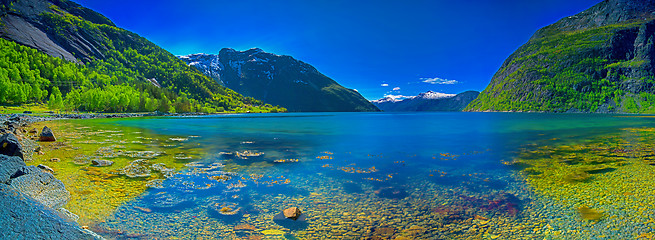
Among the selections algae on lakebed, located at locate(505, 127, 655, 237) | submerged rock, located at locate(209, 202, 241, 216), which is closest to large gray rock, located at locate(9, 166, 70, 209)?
submerged rock, located at locate(209, 202, 241, 216)

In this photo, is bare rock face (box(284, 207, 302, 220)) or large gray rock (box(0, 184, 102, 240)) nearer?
large gray rock (box(0, 184, 102, 240))

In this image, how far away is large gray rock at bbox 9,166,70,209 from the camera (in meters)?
11.2

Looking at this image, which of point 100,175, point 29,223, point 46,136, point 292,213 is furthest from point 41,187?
point 46,136

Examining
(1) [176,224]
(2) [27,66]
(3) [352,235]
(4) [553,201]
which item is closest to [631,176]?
(4) [553,201]

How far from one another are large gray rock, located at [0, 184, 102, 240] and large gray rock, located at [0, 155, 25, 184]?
334 centimetres

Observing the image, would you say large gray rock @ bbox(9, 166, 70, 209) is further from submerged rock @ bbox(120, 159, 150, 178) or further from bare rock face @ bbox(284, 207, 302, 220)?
bare rock face @ bbox(284, 207, 302, 220)

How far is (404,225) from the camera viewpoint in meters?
10.9

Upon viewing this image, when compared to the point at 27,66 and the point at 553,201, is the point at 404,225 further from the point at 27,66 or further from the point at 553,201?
the point at 27,66

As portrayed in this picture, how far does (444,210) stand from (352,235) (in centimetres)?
510

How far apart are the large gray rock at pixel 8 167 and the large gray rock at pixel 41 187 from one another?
18 cm

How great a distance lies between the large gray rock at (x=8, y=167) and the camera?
1054 cm

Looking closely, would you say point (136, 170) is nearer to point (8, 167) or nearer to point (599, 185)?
point (8, 167)

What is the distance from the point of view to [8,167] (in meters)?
11.7

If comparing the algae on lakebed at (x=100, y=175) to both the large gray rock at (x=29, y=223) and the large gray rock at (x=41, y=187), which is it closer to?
the large gray rock at (x=41, y=187)
